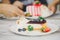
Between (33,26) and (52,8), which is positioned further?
(52,8)

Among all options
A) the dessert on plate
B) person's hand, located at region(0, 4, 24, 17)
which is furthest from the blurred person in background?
the dessert on plate

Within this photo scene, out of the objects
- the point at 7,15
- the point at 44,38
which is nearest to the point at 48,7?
the point at 7,15

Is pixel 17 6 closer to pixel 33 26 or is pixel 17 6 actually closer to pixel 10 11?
pixel 10 11

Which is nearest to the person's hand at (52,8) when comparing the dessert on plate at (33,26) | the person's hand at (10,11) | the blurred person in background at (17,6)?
the blurred person in background at (17,6)

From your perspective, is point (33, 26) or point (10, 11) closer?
point (33, 26)

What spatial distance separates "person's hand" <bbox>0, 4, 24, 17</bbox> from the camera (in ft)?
4.23

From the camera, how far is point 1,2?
4.38 ft

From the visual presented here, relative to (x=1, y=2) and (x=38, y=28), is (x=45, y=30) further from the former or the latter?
(x=1, y=2)

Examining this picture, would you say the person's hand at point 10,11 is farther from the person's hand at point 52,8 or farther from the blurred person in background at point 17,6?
the person's hand at point 52,8

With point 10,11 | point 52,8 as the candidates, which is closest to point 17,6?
point 10,11

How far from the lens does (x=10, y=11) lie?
1.29m

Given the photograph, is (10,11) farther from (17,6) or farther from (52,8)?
(52,8)

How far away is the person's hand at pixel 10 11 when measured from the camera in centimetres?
129

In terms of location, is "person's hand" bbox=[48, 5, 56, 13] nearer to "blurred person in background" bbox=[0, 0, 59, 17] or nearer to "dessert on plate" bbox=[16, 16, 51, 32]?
"blurred person in background" bbox=[0, 0, 59, 17]
